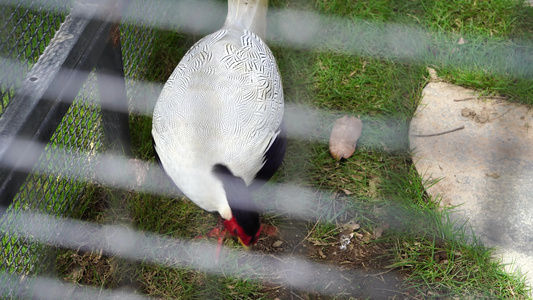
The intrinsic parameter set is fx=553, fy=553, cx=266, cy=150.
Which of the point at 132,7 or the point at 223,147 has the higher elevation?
the point at 132,7

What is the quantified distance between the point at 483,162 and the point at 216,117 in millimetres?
1080

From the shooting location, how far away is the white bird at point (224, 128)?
1.76 meters

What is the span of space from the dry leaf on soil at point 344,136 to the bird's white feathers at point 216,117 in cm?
34

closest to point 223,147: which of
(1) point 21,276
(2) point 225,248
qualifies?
(2) point 225,248

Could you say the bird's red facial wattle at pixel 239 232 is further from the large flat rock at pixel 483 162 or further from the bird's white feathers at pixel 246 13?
the bird's white feathers at pixel 246 13

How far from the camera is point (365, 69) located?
2.54 m

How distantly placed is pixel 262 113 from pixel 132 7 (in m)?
0.73

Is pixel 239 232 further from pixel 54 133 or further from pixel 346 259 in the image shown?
pixel 54 133

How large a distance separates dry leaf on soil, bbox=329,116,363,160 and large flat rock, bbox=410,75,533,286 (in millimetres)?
230

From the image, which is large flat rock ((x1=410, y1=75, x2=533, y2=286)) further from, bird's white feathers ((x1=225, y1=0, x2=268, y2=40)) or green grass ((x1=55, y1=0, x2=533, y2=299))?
bird's white feathers ((x1=225, y1=0, x2=268, y2=40))

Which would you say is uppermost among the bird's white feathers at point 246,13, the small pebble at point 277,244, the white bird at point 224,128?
the bird's white feathers at point 246,13

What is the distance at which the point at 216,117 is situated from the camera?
5.95ft

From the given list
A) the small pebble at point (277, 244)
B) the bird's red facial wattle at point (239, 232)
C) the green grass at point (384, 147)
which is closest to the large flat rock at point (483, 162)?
the green grass at point (384, 147)

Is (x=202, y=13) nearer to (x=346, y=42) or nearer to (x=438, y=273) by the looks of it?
(x=346, y=42)
